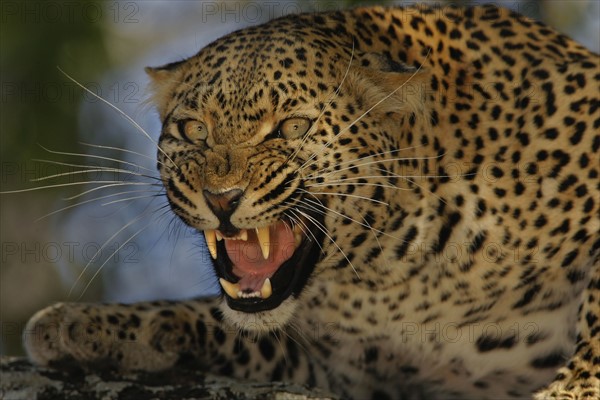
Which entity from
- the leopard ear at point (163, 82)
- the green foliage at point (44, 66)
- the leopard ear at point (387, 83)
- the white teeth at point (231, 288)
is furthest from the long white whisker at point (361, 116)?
the green foliage at point (44, 66)

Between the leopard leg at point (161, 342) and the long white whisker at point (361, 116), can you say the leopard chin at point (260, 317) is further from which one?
the long white whisker at point (361, 116)

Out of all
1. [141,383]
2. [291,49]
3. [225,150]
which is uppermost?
[291,49]

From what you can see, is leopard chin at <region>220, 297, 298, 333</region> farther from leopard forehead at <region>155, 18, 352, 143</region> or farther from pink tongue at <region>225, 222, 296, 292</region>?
leopard forehead at <region>155, 18, 352, 143</region>

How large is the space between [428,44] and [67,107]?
7.46 meters

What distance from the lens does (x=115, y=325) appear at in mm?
7262

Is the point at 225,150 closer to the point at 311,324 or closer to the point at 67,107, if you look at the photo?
the point at 311,324

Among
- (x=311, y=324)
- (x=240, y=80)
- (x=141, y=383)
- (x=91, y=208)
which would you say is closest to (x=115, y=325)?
(x=141, y=383)

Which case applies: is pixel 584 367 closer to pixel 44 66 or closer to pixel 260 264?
pixel 260 264

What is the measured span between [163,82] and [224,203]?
4.82 ft

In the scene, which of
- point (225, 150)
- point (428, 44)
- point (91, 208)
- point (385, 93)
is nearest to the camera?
point (225, 150)

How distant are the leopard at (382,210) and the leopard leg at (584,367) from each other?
0.5 inches

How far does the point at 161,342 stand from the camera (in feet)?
23.8

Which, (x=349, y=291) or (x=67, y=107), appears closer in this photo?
(x=349, y=291)

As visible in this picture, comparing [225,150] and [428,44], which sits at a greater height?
[428,44]
